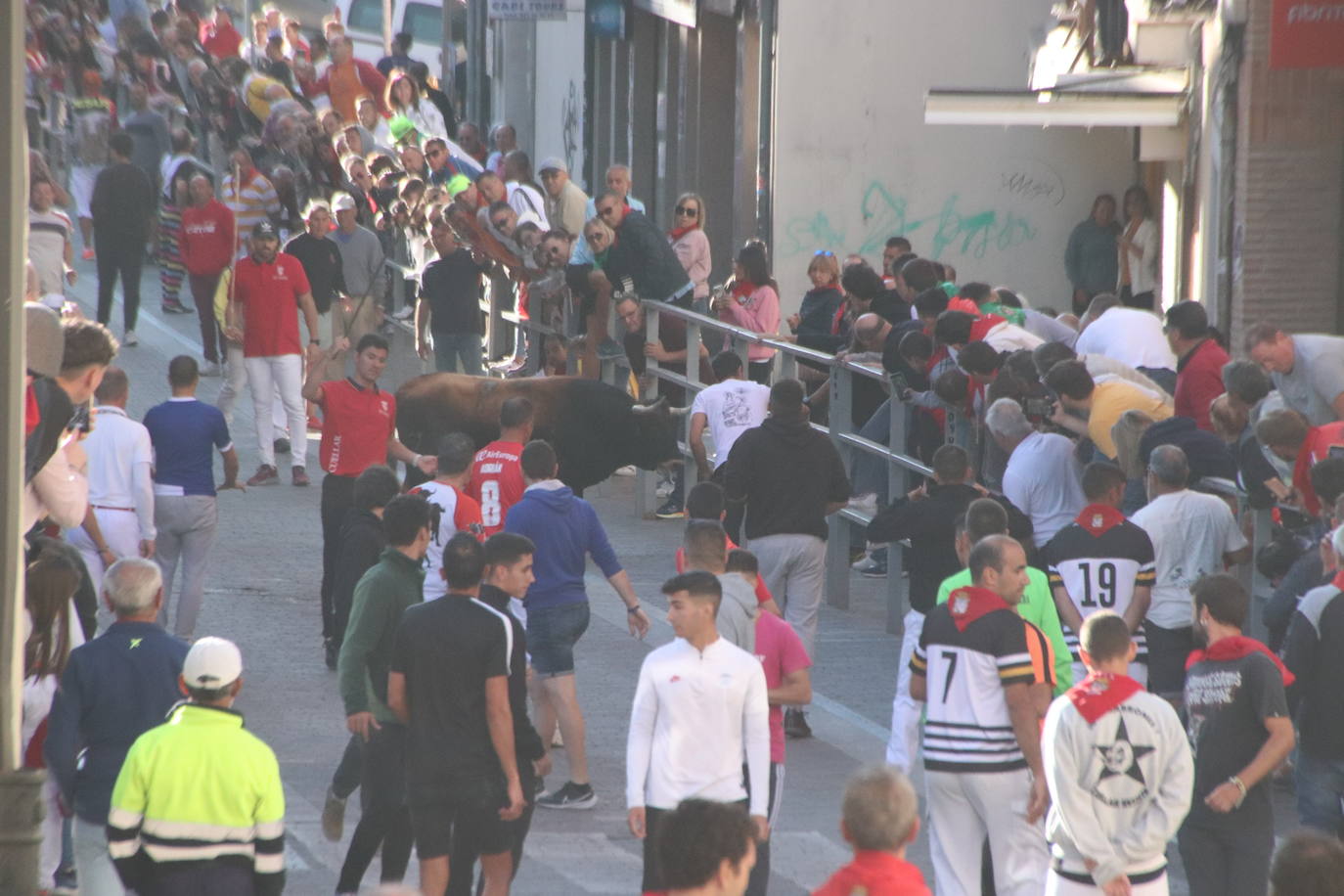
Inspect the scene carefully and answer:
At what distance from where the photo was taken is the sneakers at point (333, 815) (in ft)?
29.4

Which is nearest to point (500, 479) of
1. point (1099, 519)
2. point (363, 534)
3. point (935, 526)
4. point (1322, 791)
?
point (363, 534)

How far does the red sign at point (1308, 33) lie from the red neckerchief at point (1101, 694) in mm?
8562

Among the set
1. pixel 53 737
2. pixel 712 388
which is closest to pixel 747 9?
pixel 712 388

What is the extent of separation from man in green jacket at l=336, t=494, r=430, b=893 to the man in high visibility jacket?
151cm

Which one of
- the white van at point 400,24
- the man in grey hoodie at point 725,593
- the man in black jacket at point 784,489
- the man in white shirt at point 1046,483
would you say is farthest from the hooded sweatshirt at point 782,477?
the white van at point 400,24

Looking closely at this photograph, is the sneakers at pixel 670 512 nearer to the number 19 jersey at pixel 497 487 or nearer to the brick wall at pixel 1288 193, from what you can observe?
the brick wall at pixel 1288 193

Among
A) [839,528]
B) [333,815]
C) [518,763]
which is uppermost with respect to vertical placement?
[839,528]

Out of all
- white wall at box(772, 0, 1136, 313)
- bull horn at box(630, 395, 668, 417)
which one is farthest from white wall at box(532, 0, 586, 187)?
bull horn at box(630, 395, 668, 417)

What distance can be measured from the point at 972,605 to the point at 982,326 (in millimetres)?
4953

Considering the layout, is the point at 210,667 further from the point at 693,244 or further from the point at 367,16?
the point at 367,16

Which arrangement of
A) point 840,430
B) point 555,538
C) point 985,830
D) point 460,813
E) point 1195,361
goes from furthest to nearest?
1. point 840,430
2. point 1195,361
3. point 555,538
4. point 985,830
5. point 460,813

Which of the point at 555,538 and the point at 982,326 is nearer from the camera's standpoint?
the point at 555,538

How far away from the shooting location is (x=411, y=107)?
22.3 m

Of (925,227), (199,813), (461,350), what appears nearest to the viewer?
(199,813)
